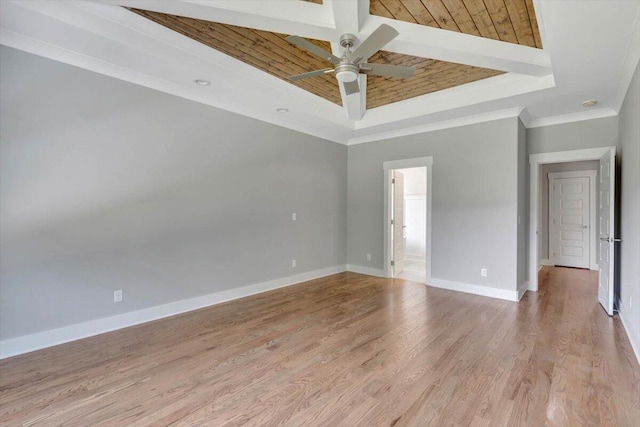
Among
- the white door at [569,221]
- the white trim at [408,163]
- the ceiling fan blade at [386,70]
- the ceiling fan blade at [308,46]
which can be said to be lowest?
the white door at [569,221]

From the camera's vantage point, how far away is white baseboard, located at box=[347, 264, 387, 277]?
18.5 ft

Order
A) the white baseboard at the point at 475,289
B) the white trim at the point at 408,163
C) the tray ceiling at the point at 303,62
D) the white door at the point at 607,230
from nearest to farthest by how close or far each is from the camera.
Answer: the tray ceiling at the point at 303,62, the white door at the point at 607,230, the white baseboard at the point at 475,289, the white trim at the point at 408,163

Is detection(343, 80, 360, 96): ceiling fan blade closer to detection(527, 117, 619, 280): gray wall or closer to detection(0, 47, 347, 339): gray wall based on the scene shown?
detection(0, 47, 347, 339): gray wall

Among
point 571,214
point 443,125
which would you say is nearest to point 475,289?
point 443,125

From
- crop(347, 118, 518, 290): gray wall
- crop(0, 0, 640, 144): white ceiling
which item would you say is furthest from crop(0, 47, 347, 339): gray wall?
crop(347, 118, 518, 290): gray wall

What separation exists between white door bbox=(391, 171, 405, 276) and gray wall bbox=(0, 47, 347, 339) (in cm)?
213

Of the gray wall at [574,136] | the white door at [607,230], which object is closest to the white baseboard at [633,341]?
the white door at [607,230]

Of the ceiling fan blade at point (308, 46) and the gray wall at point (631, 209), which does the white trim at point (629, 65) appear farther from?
the ceiling fan blade at point (308, 46)

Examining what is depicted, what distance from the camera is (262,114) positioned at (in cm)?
447

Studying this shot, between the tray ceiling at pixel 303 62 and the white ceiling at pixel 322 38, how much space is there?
106mm

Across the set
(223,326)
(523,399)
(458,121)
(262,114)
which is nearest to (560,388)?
(523,399)

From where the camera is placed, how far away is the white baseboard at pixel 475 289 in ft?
13.7

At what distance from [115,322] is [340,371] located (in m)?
2.41

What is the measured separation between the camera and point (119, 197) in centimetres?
313
